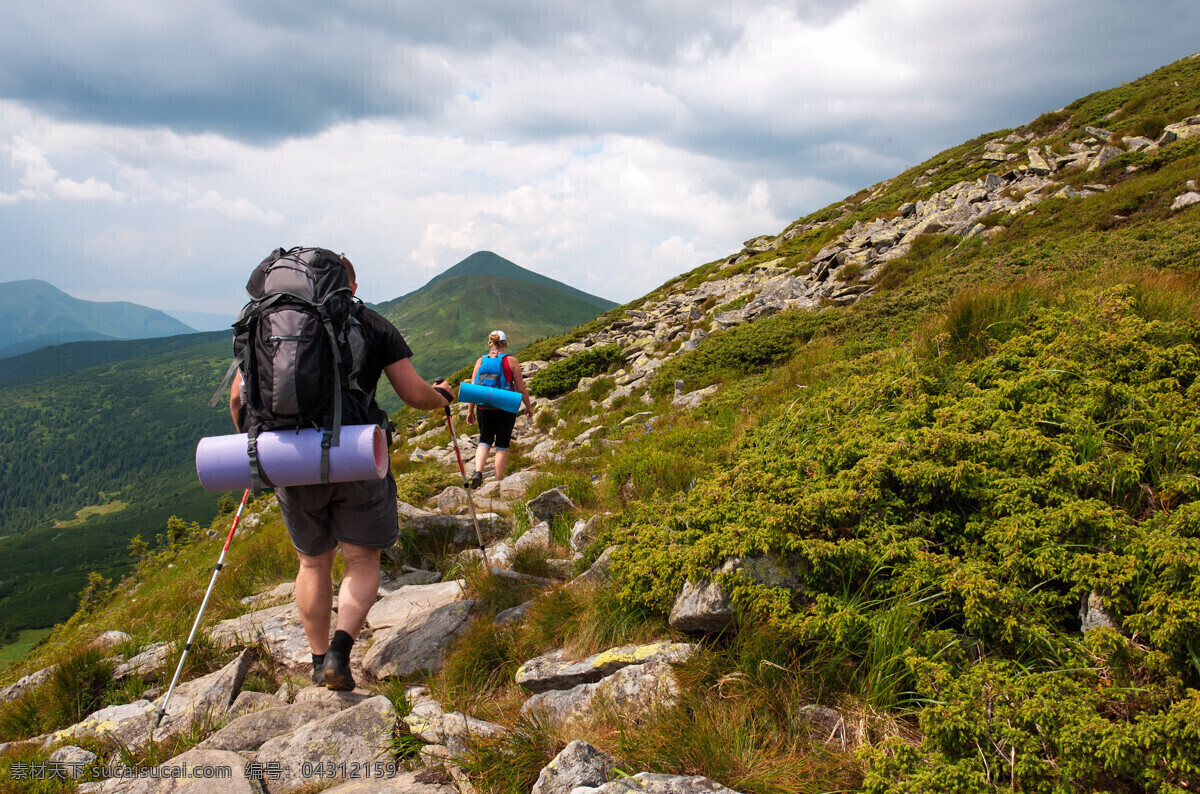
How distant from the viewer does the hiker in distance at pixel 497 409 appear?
912 centimetres

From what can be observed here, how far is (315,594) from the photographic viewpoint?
4355mm

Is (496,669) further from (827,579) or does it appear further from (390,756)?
(827,579)

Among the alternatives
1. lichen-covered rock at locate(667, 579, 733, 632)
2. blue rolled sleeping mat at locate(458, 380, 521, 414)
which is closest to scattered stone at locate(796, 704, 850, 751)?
lichen-covered rock at locate(667, 579, 733, 632)

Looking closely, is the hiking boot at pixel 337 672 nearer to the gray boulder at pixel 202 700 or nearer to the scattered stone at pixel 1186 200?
the gray boulder at pixel 202 700

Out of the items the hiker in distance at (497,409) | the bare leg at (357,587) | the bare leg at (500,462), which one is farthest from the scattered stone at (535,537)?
the bare leg at (500,462)

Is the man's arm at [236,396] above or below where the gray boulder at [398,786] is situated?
Answer: above

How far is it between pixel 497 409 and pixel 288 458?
5.51 m

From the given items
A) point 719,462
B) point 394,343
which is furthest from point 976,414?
point 394,343

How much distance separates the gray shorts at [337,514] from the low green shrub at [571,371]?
15522 mm

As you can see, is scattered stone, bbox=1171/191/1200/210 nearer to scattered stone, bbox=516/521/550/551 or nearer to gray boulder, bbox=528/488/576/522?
gray boulder, bbox=528/488/576/522

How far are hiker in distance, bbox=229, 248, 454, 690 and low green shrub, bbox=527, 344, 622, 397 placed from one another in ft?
50.5

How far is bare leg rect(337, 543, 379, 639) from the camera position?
4.38 metres

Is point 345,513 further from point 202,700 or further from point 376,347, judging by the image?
point 202,700

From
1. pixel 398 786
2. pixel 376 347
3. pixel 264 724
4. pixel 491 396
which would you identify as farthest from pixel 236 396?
pixel 491 396
